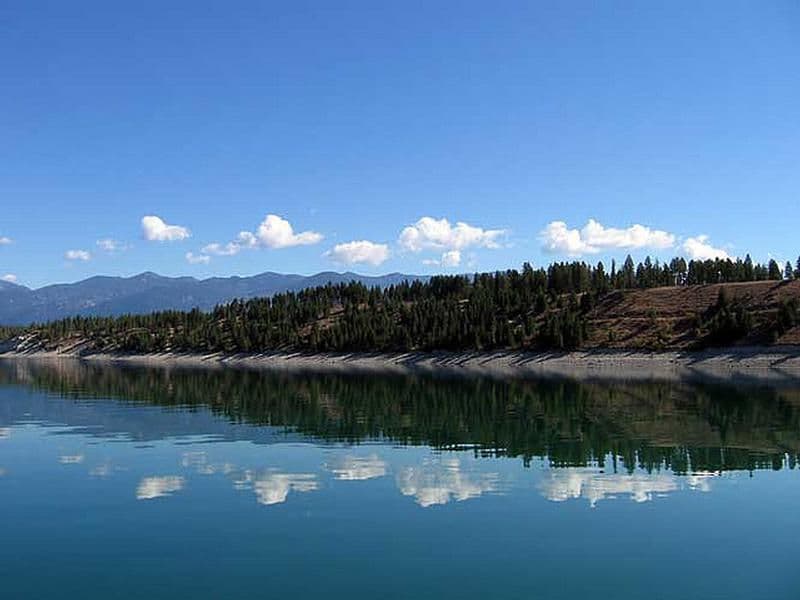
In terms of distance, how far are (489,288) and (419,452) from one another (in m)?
156

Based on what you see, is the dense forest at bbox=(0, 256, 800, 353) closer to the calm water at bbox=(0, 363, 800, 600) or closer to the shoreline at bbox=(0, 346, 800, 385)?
the shoreline at bbox=(0, 346, 800, 385)

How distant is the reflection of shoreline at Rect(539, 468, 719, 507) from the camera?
2941 centimetres

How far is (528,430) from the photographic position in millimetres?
50344

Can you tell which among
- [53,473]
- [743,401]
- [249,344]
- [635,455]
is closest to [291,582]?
[53,473]

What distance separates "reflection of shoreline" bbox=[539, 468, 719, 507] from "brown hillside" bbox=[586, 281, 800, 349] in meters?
97.3

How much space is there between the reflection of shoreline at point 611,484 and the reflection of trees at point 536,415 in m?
2.09

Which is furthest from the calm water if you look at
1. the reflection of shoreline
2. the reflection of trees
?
the reflection of trees

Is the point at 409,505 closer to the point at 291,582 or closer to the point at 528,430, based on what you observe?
the point at 291,582

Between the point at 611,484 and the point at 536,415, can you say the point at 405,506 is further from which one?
the point at 536,415

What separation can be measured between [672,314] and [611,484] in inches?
4734

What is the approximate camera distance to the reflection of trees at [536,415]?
40809 mm

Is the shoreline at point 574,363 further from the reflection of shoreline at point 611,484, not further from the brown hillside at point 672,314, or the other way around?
the reflection of shoreline at point 611,484

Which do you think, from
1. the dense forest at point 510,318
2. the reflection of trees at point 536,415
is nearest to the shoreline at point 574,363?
the dense forest at point 510,318

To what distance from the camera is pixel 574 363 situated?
439ft
